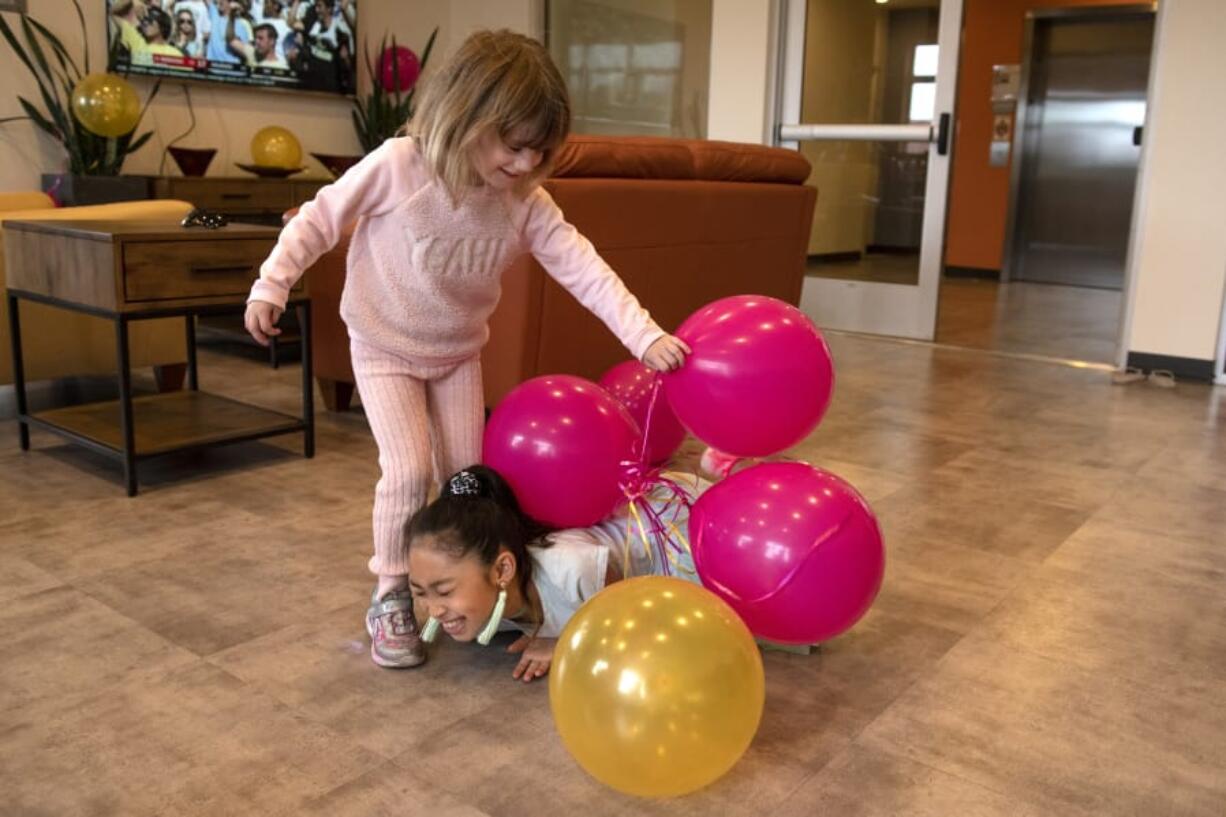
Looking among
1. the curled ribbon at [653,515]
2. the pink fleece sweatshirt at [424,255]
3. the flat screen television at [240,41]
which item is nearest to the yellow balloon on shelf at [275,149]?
the flat screen television at [240,41]

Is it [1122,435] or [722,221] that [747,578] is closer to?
[722,221]

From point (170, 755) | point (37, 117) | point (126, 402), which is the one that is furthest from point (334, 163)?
point (170, 755)

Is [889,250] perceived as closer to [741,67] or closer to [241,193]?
[741,67]

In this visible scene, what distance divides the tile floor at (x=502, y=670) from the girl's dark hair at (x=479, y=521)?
22 cm

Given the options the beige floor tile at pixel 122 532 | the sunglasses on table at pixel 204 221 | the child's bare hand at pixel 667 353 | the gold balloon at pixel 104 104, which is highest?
the gold balloon at pixel 104 104

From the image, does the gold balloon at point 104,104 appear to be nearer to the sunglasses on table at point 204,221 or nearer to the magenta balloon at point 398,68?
the magenta balloon at point 398,68

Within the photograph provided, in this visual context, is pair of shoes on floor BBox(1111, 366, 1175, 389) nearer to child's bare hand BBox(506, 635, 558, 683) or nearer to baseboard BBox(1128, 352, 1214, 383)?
baseboard BBox(1128, 352, 1214, 383)

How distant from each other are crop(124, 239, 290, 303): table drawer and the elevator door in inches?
276

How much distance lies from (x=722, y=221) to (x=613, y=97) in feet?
11.6

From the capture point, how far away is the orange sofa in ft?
8.94

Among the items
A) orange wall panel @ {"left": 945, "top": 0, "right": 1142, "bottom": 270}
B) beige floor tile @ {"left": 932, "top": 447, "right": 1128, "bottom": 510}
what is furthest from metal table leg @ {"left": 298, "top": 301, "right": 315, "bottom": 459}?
orange wall panel @ {"left": 945, "top": 0, "right": 1142, "bottom": 270}

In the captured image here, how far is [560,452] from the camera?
1.67m

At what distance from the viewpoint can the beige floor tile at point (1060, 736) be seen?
1.35 metres

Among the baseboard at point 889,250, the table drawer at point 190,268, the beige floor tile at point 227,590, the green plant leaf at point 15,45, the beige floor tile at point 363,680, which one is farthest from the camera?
the baseboard at point 889,250
